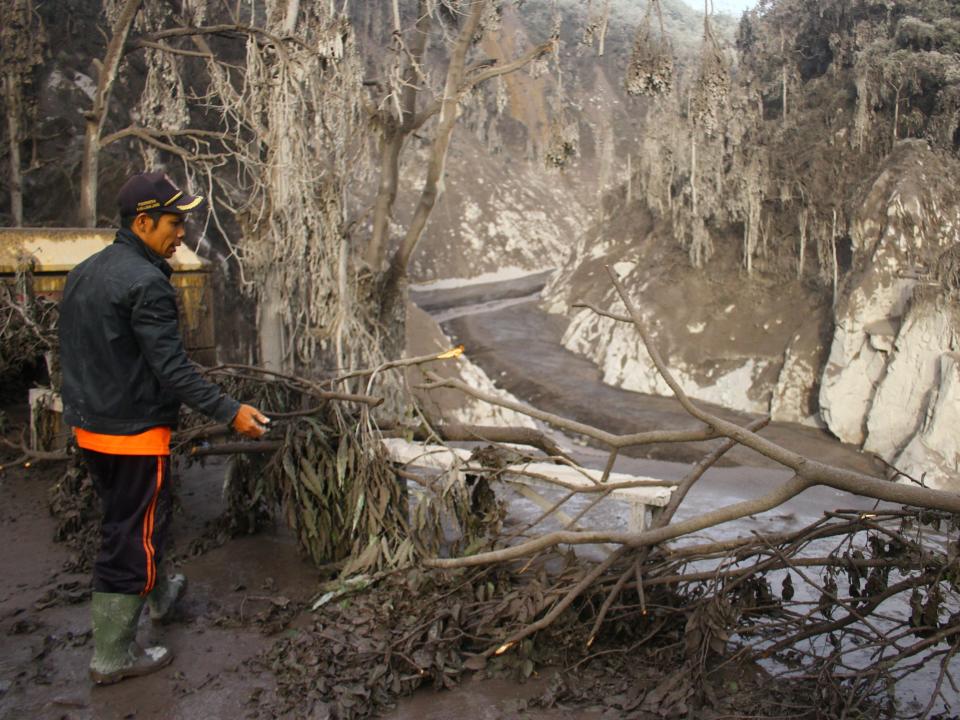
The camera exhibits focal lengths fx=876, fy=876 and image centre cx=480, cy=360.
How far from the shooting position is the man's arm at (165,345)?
144 inches

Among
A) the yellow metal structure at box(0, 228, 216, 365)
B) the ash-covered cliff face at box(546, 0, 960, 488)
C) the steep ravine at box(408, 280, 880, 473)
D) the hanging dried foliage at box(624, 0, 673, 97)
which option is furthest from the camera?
the ash-covered cliff face at box(546, 0, 960, 488)

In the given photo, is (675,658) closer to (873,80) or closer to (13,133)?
(13,133)

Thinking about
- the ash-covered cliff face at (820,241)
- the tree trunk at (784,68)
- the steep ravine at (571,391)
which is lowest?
the steep ravine at (571,391)

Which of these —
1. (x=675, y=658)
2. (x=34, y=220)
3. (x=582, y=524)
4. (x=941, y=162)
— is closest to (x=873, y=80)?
(x=941, y=162)

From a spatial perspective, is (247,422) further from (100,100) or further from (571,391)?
(571,391)

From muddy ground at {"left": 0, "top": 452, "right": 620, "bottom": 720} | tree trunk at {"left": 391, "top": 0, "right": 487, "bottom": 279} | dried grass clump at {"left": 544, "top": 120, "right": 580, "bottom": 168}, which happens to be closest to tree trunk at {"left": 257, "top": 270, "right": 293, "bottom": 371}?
tree trunk at {"left": 391, "top": 0, "right": 487, "bottom": 279}

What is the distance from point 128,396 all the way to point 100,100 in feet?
26.0

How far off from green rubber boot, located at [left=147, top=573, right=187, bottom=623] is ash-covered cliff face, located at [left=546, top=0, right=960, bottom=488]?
65.9 ft

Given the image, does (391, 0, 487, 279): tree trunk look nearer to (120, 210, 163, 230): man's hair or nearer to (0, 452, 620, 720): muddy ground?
(0, 452, 620, 720): muddy ground

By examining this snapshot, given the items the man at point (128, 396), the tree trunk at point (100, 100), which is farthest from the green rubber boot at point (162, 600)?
the tree trunk at point (100, 100)

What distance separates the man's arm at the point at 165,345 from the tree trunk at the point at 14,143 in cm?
1532

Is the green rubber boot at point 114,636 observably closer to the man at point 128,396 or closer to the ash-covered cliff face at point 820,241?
the man at point 128,396

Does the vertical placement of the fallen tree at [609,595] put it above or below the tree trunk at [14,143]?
below

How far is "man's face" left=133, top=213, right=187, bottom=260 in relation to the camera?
12.8ft
